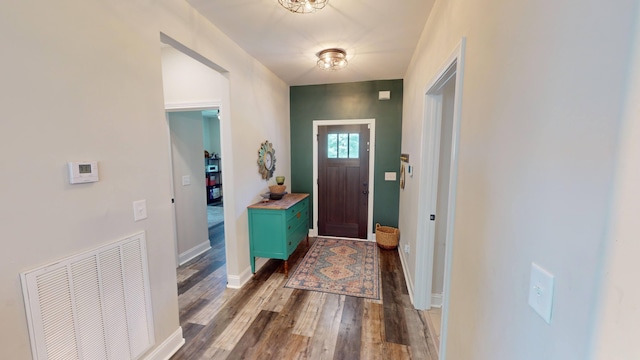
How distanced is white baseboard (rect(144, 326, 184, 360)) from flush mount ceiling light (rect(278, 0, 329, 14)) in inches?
100.0

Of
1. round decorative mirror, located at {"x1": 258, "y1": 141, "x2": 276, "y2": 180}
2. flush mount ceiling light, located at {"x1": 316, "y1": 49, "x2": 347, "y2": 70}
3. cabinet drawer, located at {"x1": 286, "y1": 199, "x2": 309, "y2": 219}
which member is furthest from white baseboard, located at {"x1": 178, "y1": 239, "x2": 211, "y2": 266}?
flush mount ceiling light, located at {"x1": 316, "y1": 49, "x2": 347, "y2": 70}

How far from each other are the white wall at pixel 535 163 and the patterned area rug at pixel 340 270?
60.3 inches

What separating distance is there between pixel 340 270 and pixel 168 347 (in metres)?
1.90

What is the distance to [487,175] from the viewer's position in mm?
978

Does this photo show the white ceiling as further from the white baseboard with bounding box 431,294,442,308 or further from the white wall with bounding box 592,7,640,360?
the white baseboard with bounding box 431,294,442,308

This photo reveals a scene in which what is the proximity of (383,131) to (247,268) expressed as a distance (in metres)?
2.84

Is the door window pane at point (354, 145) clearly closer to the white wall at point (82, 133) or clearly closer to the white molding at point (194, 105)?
the white molding at point (194, 105)

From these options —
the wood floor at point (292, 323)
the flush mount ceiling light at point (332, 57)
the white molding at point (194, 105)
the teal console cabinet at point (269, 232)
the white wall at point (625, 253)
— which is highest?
the flush mount ceiling light at point (332, 57)

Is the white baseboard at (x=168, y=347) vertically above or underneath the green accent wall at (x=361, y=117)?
underneath

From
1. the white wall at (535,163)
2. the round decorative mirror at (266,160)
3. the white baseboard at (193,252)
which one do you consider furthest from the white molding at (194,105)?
the white wall at (535,163)

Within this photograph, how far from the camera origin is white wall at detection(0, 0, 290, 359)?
1017 mm

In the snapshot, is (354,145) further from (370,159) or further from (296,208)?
(296,208)

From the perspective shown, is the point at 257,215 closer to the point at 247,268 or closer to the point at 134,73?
the point at 247,268

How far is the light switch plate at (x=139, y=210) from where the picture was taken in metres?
1.53
